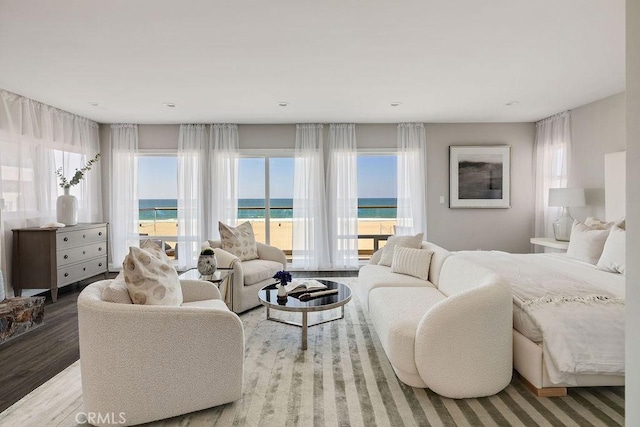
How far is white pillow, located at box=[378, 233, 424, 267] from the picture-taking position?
4195 mm

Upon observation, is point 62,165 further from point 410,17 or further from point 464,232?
point 464,232

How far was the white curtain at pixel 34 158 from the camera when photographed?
14.4 ft

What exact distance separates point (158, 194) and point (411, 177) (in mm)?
4361

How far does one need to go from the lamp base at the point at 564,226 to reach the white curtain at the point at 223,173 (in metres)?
4.84

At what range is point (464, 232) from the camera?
6.36m

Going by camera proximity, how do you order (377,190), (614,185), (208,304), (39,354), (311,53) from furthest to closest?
(377,190) → (614,185) → (311,53) → (39,354) → (208,304)

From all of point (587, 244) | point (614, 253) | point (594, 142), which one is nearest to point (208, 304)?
point (614, 253)

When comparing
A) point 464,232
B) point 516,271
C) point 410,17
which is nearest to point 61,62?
point 410,17

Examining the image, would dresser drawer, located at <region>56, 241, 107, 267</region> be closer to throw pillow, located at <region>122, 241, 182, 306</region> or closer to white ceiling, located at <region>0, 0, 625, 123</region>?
white ceiling, located at <region>0, 0, 625, 123</region>

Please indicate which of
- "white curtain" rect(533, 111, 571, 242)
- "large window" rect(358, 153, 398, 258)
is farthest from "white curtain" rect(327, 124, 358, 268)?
"white curtain" rect(533, 111, 571, 242)

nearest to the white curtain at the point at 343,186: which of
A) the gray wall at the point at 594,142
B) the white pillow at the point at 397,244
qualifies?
the white pillow at the point at 397,244

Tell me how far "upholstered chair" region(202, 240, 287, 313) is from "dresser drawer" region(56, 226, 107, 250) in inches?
70.5

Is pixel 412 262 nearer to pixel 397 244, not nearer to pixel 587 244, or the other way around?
pixel 397 244

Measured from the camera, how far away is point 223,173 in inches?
244
